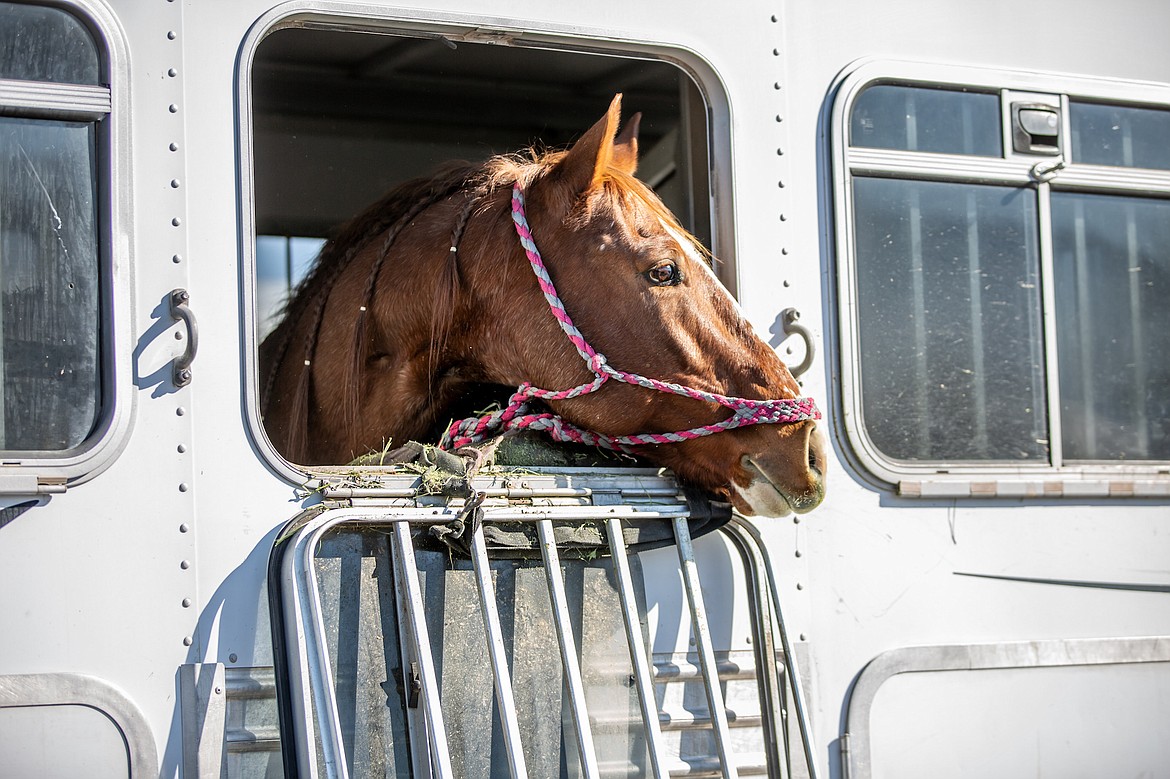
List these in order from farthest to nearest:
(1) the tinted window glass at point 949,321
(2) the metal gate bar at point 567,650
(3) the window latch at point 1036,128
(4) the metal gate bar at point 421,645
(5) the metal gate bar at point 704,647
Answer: (3) the window latch at point 1036,128, (1) the tinted window glass at point 949,321, (5) the metal gate bar at point 704,647, (2) the metal gate bar at point 567,650, (4) the metal gate bar at point 421,645

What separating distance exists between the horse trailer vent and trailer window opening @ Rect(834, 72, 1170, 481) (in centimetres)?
57

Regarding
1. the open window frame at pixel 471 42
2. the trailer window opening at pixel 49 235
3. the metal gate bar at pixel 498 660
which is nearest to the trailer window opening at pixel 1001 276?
the open window frame at pixel 471 42

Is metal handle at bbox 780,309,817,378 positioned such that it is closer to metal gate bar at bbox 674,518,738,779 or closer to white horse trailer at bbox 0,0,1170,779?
white horse trailer at bbox 0,0,1170,779

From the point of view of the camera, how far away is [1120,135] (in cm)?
294

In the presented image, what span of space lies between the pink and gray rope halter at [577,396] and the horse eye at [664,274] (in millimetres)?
195

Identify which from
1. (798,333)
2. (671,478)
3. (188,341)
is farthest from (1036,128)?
(188,341)

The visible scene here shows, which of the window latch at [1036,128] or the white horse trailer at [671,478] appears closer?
the white horse trailer at [671,478]

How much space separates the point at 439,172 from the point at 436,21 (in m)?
0.56

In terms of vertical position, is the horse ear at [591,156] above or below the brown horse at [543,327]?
above

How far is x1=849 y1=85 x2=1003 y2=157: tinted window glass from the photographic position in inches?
107

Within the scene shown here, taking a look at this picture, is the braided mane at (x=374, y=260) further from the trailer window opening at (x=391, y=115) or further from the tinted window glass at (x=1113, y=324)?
the tinted window glass at (x=1113, y=324)

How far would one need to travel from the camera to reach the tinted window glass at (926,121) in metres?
2.71

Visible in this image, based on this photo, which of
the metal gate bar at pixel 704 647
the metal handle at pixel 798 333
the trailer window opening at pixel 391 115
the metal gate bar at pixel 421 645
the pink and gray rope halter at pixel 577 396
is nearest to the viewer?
the metal gate bar at pixel 421 645

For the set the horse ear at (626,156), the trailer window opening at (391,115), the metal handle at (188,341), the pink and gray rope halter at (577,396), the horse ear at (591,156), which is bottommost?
the pink and gray rope halter at (577,396)
